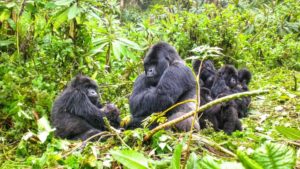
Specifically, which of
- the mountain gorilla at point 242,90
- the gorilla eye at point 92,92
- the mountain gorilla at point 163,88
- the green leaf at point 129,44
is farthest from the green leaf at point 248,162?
the mountain gorilla at point 242,90

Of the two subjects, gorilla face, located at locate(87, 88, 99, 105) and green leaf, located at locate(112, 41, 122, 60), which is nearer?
gorilla face, located at locate(87, 88, 99, 105)

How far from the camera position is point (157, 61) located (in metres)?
4.27

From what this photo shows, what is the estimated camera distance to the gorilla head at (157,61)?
167 inches

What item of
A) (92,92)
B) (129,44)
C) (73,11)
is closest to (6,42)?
(73,11)

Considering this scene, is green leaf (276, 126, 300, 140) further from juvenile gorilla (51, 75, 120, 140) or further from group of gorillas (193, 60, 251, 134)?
juvenile gorilla (51, 75, 120, 140)

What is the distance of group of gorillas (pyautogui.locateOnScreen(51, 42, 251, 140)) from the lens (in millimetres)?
3957

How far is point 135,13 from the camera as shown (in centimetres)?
1761

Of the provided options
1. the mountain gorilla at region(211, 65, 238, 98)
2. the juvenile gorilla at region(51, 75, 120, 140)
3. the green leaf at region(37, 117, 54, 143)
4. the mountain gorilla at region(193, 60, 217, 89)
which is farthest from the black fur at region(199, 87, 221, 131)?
the green leaf at region(37, 117, 54, 143)

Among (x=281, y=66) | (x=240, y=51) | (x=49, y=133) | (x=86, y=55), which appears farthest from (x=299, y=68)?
(x=49, y=133)

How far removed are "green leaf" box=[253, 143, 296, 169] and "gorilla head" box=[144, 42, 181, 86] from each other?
276 centimetres

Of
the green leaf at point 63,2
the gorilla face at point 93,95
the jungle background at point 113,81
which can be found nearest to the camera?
the jungle background at point 113,81

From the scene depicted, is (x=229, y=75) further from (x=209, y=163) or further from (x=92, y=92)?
(x=209, y=163)

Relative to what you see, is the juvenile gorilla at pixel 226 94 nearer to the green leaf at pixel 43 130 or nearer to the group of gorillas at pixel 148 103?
the group of gorillas at pixel 148 103

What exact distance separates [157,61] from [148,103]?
0.46m
